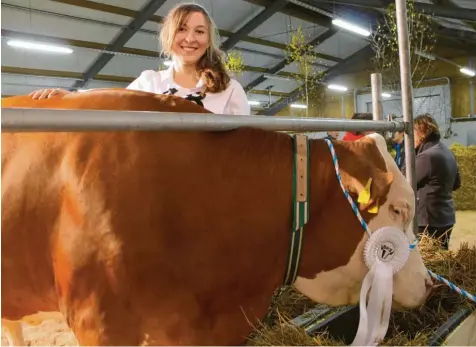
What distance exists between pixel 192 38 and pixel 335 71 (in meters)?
15.5

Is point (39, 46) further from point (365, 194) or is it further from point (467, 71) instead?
point (467, 71)

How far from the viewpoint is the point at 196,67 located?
195 cm

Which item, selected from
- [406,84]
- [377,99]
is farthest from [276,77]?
[406,84]

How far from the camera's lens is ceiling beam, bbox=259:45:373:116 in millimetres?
16359

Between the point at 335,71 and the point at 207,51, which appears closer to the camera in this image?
the point at 207,51

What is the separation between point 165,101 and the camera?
1.45 m

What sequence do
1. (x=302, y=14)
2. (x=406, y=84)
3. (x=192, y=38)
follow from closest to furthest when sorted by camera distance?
1. (x=192, y=38)
2. (x=406, y=84)
3. (x=302, y=14)

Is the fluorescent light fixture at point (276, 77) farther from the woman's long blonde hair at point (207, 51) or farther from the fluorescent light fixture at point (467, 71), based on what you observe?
the woman's long blonde hair at point (207, 51)

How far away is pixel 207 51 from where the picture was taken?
1951 mm

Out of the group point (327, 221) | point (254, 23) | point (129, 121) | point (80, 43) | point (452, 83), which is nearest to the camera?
point (129, 121)

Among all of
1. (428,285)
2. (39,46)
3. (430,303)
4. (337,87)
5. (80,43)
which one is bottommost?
(430,303)

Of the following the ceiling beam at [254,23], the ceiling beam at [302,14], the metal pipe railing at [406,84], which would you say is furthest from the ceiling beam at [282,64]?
the metal pipe railing at [406,84]

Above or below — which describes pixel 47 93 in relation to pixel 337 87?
below

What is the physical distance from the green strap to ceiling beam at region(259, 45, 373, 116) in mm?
14874
